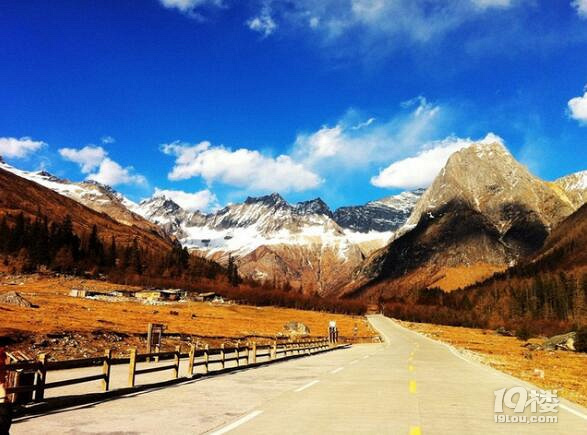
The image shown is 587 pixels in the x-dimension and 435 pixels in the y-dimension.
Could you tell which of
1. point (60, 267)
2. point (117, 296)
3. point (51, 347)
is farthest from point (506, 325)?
point (51, 347)

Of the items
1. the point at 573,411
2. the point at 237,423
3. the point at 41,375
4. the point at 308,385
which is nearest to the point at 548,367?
the point at 308,385

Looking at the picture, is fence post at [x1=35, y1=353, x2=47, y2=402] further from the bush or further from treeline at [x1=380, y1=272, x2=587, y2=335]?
treeline at [x1=380, y1=272, x2=587, y2=335]

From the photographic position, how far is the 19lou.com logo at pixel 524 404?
13102mm

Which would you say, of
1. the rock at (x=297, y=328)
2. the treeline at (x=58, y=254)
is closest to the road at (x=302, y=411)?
the rock at (x=297, y=328)

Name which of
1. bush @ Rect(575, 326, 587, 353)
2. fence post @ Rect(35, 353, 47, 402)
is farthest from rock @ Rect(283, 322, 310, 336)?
fence post @ Rect(35, 353, 47, 402)

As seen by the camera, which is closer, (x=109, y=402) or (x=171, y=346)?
(x=109, y=402)

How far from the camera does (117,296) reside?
400 ft

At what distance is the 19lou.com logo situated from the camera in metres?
13.1

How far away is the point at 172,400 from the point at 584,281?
175 metres

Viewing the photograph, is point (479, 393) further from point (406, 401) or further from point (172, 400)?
point (172, 400)

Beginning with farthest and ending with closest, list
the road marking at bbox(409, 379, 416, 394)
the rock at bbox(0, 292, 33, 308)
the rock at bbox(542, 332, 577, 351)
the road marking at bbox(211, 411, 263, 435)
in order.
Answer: the rock at bbox(542, 332, 577, 351)
the rock at bbox(0, 292, 33, 308)
the road marking at bbox(409, 379, 416, 394)
the road marking at bbox(211, 411, 263, 435)

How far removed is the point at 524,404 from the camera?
629 inches

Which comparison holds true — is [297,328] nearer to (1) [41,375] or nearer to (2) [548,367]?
(2) [548,367]

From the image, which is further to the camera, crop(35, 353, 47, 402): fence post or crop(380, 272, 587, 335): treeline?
crop(380, 272, 587, 335): treeline
